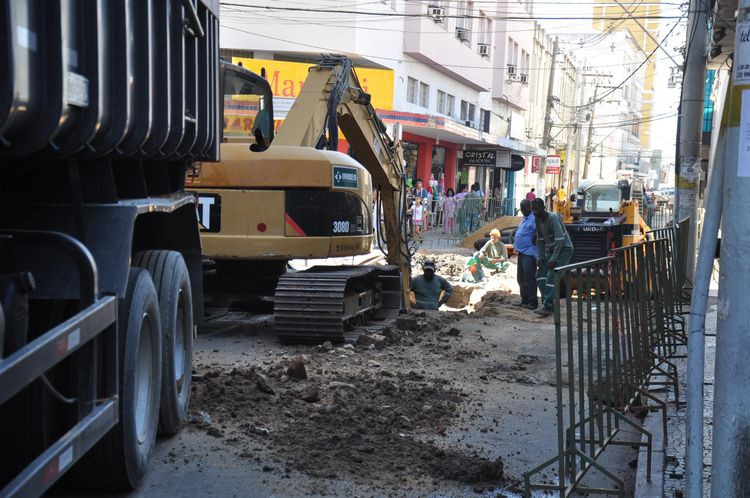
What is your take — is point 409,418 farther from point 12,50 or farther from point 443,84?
point 443,84

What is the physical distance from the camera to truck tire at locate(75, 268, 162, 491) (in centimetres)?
493

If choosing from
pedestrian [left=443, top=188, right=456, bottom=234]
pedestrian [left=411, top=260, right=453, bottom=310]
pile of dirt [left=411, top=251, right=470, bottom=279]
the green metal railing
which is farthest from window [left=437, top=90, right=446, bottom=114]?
the green metal railing

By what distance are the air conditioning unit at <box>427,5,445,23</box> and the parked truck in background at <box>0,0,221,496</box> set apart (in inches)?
1189

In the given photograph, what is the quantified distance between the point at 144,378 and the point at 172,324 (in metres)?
0.67

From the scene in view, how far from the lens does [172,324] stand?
6.18 metres

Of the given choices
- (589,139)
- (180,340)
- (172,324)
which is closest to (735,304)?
(172,324)

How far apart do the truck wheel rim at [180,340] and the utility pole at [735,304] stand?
3.67m

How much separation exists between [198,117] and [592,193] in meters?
27.0

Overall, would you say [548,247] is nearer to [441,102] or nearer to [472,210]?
[472,210]

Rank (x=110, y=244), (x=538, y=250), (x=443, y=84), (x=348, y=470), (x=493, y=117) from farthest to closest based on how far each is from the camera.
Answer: (x=493, y=117) < (x=443, y=84) < (x=538, y=250) < (x=348, y=470) < (x=110, y=244)

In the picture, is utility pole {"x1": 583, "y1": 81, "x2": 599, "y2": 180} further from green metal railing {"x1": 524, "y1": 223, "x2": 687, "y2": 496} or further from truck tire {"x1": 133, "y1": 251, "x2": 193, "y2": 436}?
truck tire {"x1": 133, "y1": 251, "x2": 193, "y2": 436}

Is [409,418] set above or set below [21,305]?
below

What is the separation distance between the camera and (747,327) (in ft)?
13.5

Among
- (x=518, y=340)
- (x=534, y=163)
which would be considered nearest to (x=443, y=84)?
(x=534, y=163)
